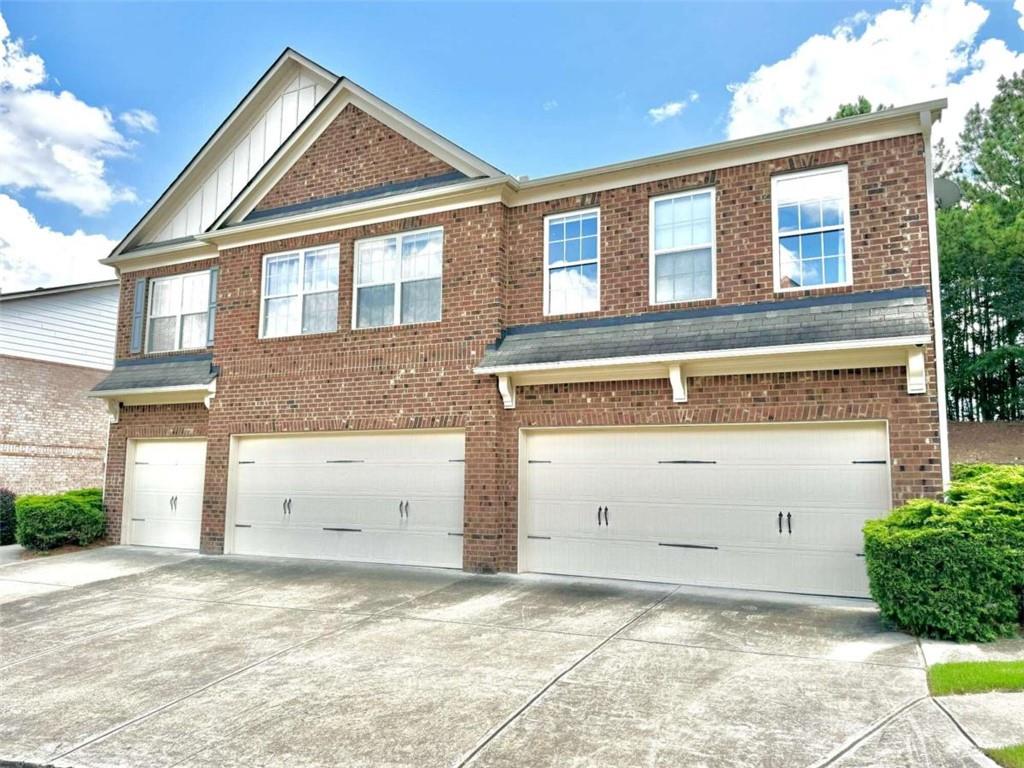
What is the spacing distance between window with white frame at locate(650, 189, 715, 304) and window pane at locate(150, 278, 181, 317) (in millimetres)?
9861

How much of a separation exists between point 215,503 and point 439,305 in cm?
555

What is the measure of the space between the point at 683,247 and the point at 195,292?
32.2ft

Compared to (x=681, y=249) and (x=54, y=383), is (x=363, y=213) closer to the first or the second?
(x=681, y=249)

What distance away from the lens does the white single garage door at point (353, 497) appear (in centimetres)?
1129

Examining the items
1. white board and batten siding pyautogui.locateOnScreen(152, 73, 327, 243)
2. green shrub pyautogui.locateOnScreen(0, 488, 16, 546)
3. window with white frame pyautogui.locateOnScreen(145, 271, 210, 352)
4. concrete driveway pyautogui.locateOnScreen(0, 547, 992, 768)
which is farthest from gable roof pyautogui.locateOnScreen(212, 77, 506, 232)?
green shrub pyautogui.locateOnScreen(0, 488, 16, 546)

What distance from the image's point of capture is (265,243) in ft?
43.5

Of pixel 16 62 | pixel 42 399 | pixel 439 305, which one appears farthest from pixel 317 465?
pixel 42 399

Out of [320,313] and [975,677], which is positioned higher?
[320,313]

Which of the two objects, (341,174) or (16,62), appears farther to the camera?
(341,174)

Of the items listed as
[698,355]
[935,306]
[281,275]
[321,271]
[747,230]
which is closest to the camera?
[935,306]

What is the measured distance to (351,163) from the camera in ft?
42.0

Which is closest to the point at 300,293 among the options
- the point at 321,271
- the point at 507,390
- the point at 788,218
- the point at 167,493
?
the point at 321,271

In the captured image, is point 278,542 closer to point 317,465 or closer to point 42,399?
point 317,465

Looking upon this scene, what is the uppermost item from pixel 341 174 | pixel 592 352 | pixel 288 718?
pixel 341 174
